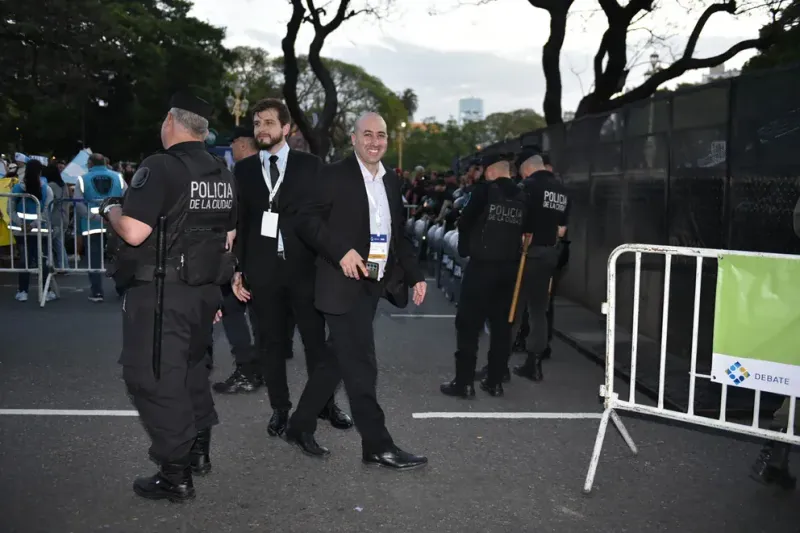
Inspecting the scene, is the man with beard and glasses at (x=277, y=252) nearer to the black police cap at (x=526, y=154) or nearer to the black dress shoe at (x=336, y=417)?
the black dress shoe at (x=336, y=417)

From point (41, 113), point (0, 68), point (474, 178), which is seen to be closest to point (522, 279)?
point (474, 178)

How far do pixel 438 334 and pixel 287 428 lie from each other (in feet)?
14.1

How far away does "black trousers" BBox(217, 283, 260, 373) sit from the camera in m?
6.83

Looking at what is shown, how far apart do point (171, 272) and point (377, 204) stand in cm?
121

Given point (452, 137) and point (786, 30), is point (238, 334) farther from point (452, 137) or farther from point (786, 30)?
point (452, 137)

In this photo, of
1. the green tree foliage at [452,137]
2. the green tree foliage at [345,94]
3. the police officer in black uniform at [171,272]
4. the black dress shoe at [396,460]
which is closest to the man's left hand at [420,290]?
the black dress shoe at [396,460]

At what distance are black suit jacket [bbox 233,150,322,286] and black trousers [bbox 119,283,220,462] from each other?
0.99 meters

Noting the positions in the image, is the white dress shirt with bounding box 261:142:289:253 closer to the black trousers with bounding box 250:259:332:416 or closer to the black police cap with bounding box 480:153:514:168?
the black trousers with bounding box 250:259:332:416

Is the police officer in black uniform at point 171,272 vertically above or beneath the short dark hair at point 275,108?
beneath

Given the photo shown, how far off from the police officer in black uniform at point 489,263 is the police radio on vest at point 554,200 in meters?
0.54

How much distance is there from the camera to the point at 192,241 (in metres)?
4.51

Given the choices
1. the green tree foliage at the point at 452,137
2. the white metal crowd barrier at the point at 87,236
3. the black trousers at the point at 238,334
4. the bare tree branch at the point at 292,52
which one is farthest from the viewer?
the green tree foliage at the point at 452,137

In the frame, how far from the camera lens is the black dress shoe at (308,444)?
520 cm

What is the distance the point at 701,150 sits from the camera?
732 centimetres
